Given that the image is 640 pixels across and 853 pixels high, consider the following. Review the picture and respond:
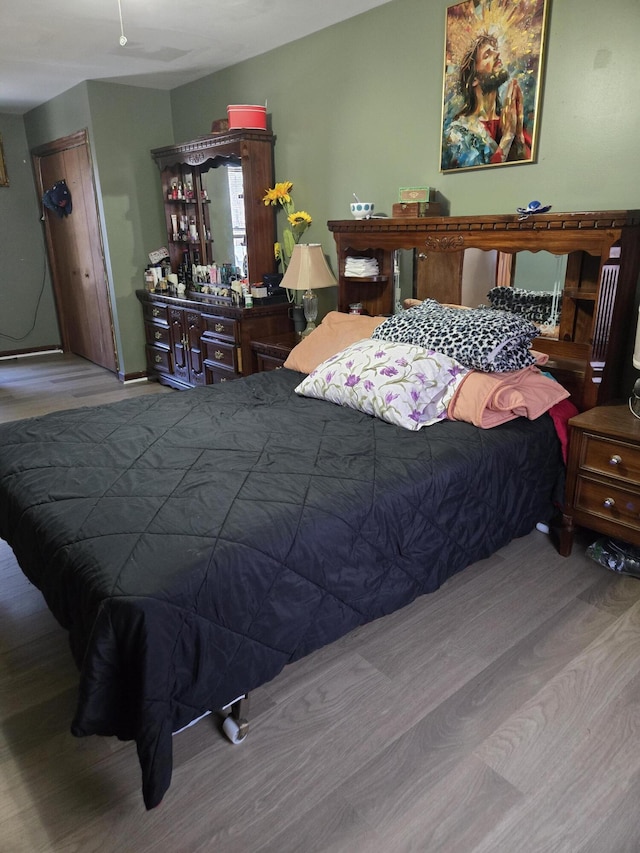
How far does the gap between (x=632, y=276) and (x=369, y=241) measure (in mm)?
1352

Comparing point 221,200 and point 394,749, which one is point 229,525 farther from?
point 221,200

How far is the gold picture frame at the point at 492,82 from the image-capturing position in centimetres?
255

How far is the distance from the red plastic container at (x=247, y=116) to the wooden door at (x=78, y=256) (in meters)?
1.64

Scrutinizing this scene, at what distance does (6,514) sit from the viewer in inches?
74.1

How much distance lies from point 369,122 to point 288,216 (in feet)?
2.91

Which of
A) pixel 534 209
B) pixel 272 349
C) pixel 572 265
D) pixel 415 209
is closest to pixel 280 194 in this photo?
pixel 272 349

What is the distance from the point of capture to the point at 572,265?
2531 millimetres

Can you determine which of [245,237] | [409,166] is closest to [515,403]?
[409,166]

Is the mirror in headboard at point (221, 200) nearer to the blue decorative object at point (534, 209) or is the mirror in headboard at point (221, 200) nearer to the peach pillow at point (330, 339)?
the peach pillow at point (330, 339)

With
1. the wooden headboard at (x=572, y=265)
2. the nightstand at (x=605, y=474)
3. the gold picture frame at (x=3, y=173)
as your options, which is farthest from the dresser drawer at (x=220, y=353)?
the gold picture frame at (x=3, y=173)

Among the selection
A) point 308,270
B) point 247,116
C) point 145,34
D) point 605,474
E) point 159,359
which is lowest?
point 159,359

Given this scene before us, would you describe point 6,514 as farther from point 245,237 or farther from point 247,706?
point 245,237

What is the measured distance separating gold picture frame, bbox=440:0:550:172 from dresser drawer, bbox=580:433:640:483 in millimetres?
1350

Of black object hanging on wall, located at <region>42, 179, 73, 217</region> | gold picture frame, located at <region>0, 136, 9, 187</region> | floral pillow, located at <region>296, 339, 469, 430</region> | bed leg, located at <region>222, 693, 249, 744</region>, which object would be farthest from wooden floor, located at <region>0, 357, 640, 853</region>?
gold picture frame, located at <region>0, 136, 9, 187</region>
